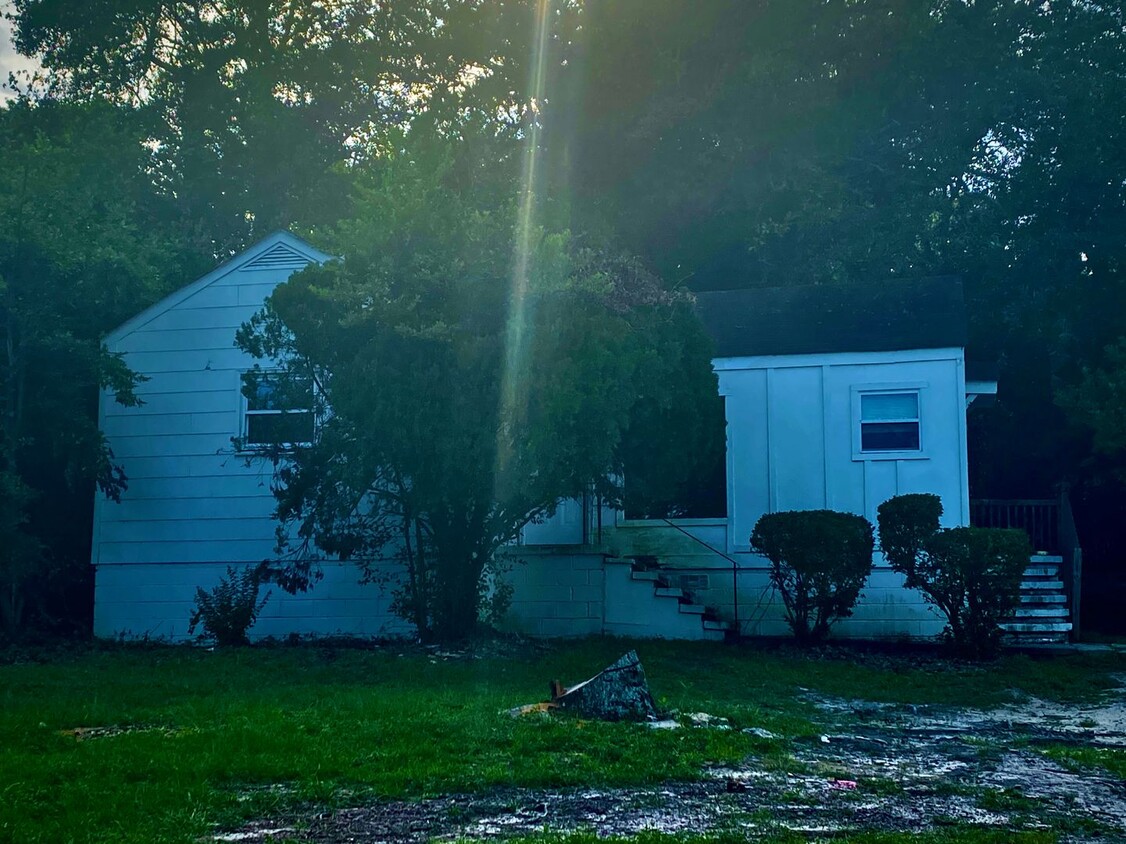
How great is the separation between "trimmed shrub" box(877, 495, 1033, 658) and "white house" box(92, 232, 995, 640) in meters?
2.03

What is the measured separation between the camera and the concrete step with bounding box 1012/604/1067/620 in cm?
1523

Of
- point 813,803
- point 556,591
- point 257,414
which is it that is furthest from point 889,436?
point 813,803

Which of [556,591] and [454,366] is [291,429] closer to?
[454,366]

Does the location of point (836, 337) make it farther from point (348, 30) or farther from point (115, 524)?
point (348, 30)

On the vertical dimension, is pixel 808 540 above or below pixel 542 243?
below

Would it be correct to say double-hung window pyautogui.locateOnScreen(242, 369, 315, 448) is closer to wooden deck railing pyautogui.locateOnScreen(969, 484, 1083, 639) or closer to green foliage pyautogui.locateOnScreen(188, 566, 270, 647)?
green foliage pyautogui.locateOnScreen(188, 566, 270, 647)

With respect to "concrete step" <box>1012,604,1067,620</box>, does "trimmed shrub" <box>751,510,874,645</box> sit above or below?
above

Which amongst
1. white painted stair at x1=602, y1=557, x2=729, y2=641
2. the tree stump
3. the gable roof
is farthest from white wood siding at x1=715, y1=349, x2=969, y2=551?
the tree stump

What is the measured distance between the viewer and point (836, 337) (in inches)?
679

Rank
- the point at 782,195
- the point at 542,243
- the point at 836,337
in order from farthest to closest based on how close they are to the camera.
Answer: the point at 782,195
the point at 836,337
the point at 542,243

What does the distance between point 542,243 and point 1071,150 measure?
16063mm

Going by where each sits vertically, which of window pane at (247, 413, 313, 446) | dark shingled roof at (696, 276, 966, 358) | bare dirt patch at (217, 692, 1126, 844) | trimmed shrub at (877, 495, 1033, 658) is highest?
dark shingled roof at (696, 276, 966, 358)

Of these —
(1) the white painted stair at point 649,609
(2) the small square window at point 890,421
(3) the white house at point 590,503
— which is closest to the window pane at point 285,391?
(3) the white house at point 590,503

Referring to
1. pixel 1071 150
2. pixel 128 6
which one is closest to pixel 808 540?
pixel 1071 150
